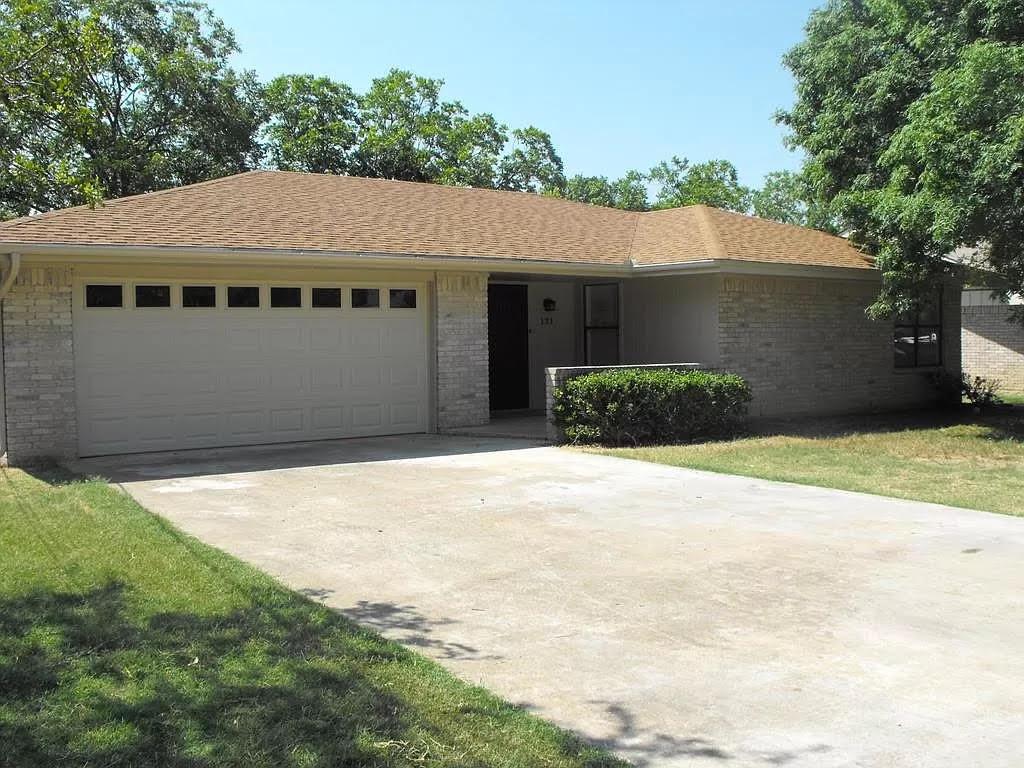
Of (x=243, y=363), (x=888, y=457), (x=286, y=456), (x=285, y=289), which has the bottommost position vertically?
(x=888, y=457)

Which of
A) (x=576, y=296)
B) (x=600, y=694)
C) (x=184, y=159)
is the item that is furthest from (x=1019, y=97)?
(x=184, y=159)

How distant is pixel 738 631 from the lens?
543 cm

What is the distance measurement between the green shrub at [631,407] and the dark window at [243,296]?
443cm

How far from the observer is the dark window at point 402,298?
585 inches

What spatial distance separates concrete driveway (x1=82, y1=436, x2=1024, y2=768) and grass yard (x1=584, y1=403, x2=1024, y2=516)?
771 millimetres

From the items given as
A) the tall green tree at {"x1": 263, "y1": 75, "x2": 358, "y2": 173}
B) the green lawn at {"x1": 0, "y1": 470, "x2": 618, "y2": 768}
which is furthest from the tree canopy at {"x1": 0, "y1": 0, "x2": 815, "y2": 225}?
the green lawn at {"x1": 0, "y1": 470, "x2": 618, "y2": 768}

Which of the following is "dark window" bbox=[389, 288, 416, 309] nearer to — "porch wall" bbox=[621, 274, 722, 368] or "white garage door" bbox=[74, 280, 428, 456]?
"white garage door" bbox=[74, 280, 428, 456]

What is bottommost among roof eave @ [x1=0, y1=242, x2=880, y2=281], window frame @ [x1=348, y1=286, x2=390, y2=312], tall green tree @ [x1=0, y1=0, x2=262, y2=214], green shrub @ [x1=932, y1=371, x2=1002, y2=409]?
green shrub @ [x1=932, y1=371, x2=1002, y2=409]

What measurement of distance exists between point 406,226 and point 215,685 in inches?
463

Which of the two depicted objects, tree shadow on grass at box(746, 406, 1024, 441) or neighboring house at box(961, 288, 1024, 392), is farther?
neighboring house at box(961, 288, 1024, 392)

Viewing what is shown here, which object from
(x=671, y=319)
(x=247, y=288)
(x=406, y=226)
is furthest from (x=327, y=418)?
(x=671, y=319)

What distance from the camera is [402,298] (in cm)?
1495

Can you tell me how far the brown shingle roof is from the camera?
12.5 metres

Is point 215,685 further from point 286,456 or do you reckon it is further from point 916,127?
point 916,127
